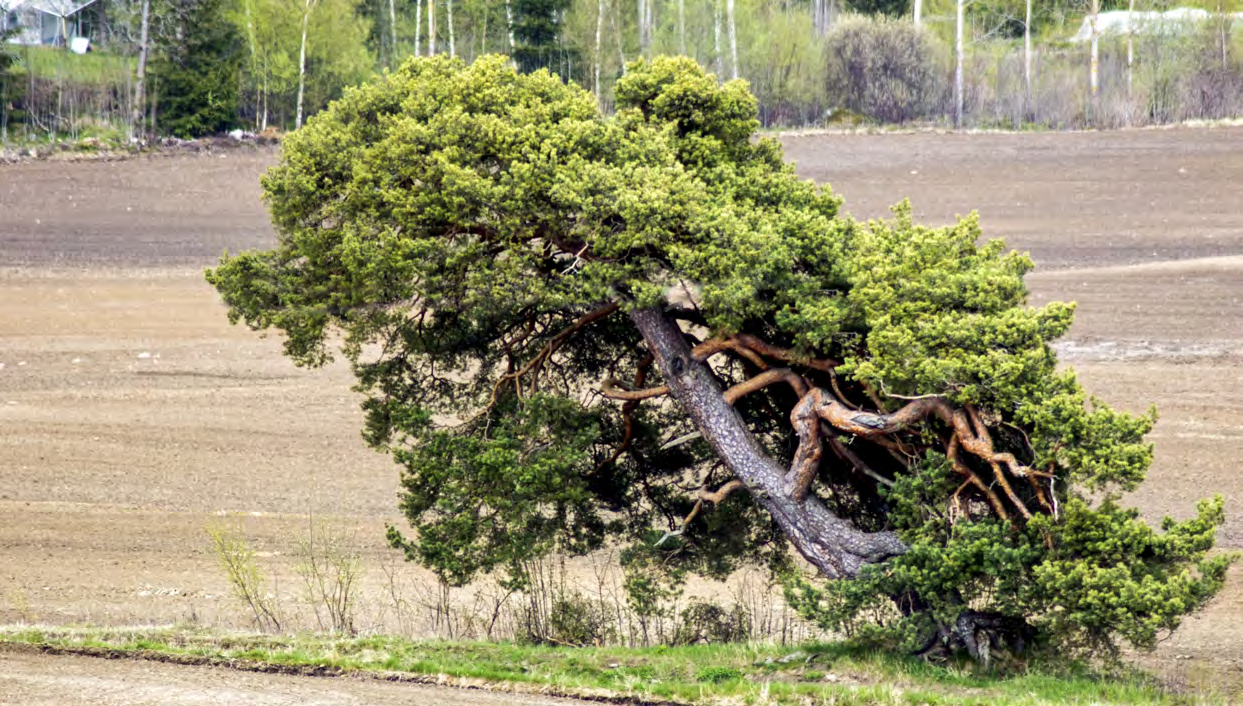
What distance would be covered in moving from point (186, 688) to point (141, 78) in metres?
32.2

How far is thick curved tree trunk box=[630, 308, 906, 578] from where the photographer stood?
→ 40.9 feet

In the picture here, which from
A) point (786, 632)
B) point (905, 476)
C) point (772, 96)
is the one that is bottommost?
point (786, 632)

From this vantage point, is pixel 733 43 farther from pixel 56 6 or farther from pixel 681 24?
pixel 56 6

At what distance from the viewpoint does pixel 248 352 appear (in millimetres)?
25312

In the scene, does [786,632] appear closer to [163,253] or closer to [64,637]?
[64,637]

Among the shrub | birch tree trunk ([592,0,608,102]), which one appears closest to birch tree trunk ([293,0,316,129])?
birch tree trunk ([592,0,608,102])

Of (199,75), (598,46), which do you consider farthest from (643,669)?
(598,46)

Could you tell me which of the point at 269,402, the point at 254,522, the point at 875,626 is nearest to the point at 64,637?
the point at 254,522

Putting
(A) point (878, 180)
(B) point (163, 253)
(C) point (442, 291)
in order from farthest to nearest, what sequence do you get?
1. (A) point (878, 180)
2. (B) point (163, 253)
3. (C) point (442, 291)

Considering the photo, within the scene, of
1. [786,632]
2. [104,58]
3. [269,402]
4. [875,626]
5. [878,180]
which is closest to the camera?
[875,626]

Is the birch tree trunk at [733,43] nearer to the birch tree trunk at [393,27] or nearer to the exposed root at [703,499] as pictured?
the birch tree trunk at [393,27]

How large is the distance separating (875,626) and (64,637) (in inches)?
289

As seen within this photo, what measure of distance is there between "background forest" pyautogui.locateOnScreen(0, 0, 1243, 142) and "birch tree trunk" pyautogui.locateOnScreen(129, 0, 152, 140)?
61 millimetres

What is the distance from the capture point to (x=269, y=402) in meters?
23.1
